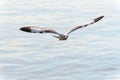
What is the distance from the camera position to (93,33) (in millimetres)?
40125

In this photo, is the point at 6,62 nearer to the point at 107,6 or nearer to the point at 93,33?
the point at 93,33

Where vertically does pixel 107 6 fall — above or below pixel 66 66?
above

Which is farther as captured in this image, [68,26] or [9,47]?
[68,26]

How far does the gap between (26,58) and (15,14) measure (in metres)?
15.3

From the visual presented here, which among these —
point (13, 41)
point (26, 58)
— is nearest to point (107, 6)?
point (13, 41)

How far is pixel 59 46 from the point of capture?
121 feet

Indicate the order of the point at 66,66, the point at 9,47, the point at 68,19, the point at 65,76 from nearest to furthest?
1. the point at 65,76
2. the point at 66,66
3. the point at 9,47
4. the point at 68,19

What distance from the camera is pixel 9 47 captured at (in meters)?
35.7

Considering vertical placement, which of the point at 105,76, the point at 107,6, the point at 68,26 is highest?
the point at 107,6

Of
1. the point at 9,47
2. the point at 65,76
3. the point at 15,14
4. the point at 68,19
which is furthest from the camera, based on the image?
the point at 15,14

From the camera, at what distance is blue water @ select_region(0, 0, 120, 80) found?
30.2 m

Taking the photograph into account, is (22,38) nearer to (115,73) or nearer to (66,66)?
(66,66)

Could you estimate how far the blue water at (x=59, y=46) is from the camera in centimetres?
3023

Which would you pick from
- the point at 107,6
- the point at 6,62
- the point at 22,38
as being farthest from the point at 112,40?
the point at 107,6
